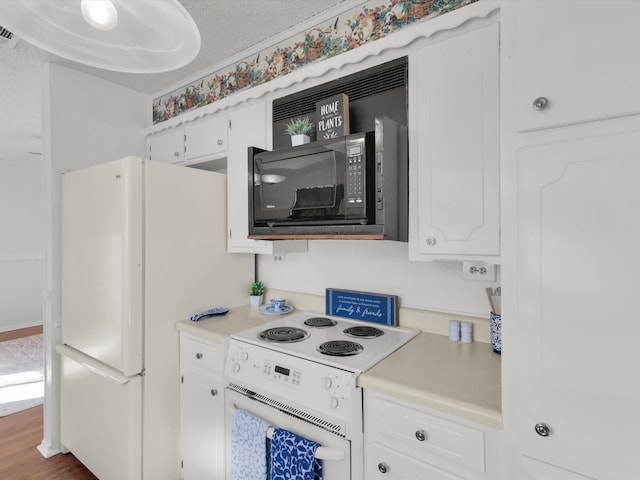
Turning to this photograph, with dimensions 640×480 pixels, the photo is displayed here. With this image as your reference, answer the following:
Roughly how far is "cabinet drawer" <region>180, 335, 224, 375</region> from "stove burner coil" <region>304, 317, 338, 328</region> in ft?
1.55

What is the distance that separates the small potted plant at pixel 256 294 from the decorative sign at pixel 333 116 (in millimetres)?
1104

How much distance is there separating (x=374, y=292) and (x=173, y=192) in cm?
122

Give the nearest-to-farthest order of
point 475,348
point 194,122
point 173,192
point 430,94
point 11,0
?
point 11,0, point 430,94, point 475,348, point 173,192, point 194,122

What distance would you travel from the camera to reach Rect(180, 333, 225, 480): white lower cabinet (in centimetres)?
170

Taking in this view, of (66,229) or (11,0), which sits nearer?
(11,0)

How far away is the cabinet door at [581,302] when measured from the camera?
78 centimetres

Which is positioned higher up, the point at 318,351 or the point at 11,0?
the point at 11,0

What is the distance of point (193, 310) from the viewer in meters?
1.99

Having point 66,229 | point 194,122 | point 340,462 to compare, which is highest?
point 194,122

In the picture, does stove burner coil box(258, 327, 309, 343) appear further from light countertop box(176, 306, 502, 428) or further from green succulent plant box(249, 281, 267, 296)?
green succulent plant box(249, 281, 267, 296)

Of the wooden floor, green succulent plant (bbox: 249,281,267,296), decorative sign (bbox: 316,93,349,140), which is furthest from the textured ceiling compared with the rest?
the wooden floor

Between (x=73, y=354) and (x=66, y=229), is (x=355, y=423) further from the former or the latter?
(x=66, y=229)

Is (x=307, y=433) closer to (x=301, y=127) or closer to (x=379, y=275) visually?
(x=379, y=275)

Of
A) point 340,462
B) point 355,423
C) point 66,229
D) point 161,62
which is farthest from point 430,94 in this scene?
point 66,229
